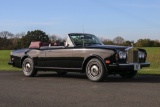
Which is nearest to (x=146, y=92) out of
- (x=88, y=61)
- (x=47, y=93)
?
(x=47, y=93)

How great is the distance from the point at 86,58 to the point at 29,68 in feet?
9.16

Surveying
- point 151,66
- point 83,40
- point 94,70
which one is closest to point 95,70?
point 94,70

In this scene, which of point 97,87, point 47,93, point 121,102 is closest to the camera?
point 121,102

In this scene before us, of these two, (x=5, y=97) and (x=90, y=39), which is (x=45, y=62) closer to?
(x=90, y=39)

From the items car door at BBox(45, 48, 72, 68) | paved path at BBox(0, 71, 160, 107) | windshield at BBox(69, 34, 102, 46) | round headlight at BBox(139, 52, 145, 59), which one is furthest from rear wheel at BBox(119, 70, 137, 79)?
paved path at BBox(0, 71, 160, 107)

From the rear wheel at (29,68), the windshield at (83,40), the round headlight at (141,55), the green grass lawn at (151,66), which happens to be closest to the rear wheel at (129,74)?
the round headlight at (141,55)

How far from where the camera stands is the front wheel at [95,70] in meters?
10.2

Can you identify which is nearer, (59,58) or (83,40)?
(59,58)

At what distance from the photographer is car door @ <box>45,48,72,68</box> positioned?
11109 mm

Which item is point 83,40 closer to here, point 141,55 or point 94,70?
point 94,70

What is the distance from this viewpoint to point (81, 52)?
35.2ft

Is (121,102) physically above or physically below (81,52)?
below

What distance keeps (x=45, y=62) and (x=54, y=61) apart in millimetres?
497

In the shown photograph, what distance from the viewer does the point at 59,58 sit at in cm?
1139
